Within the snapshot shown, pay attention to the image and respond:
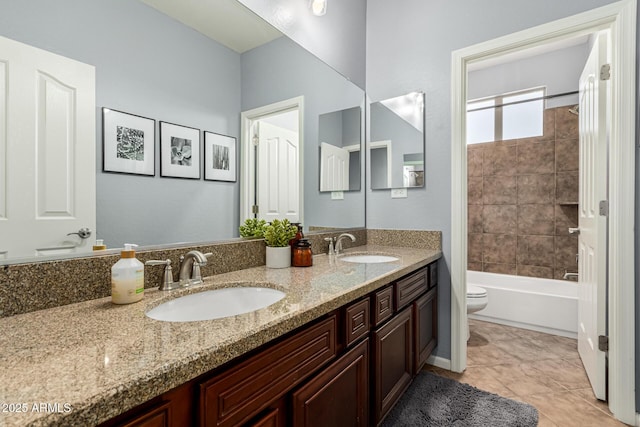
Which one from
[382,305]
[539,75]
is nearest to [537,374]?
[382,305]

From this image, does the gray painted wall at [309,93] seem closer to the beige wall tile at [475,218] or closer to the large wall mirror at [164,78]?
the large wall mirror at [164,78]

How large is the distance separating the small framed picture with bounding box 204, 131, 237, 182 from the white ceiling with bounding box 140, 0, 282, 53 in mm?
422

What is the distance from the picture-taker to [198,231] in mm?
1283

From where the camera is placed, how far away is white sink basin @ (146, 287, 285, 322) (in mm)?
1001

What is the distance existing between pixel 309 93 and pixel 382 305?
131cm

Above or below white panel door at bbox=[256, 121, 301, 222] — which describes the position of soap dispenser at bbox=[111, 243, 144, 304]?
below

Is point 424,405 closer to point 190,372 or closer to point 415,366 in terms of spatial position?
point 415,366

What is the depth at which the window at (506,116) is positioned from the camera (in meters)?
3.37

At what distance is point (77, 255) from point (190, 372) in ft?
2.06

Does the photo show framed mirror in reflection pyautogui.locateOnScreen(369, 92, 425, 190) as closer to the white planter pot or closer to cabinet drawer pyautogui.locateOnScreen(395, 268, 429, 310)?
cabinet drawer pyautogui.locateOnScreen(395, 268, 429, 310)

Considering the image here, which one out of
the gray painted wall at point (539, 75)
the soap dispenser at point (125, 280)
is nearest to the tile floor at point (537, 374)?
the soap dispenser at point (125, 280)

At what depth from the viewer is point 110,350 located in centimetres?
62

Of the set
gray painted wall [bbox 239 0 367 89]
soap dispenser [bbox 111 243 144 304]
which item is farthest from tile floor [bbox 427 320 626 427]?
gray painted wall [bbox 239 0 367 89]

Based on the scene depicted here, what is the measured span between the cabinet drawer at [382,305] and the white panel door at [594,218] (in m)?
1.21
